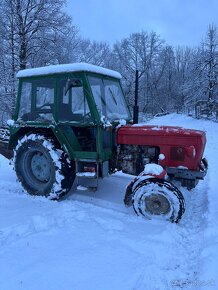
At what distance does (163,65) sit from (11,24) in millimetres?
38110

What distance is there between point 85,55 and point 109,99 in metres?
24.4

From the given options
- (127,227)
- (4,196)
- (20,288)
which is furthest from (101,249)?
(4,196)

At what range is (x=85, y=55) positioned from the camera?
29.4 meters

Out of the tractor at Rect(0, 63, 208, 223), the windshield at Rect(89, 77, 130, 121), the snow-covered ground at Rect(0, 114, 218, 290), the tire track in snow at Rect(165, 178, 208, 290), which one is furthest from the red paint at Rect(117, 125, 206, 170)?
the snow-covered ground at Rect(0, 114, 218, 290)

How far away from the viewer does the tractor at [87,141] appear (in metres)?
5.32

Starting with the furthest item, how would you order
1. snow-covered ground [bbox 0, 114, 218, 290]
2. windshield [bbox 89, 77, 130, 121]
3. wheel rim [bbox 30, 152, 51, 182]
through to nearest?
wheel rim [bbox 30, 152, 51, 182] → windshield [bbox 89, 77, 130, 121] → snow-covered ground [bbox 0, 114, 218, 290]

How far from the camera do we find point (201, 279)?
3338 mm

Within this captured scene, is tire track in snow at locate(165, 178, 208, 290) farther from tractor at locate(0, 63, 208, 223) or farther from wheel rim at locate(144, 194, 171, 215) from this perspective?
tractor at locate(0, 63, 208, 223)

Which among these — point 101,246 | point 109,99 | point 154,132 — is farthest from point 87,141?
point 101,246

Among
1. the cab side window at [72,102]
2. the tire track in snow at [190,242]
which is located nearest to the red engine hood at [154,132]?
the cab side window at [72,102]

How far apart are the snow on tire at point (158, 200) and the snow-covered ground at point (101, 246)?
143 mm

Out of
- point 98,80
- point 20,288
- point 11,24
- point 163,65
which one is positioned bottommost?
point 20,288

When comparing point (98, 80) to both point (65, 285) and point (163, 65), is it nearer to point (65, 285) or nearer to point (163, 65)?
point (65, 285)

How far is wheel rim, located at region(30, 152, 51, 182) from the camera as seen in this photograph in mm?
6133
